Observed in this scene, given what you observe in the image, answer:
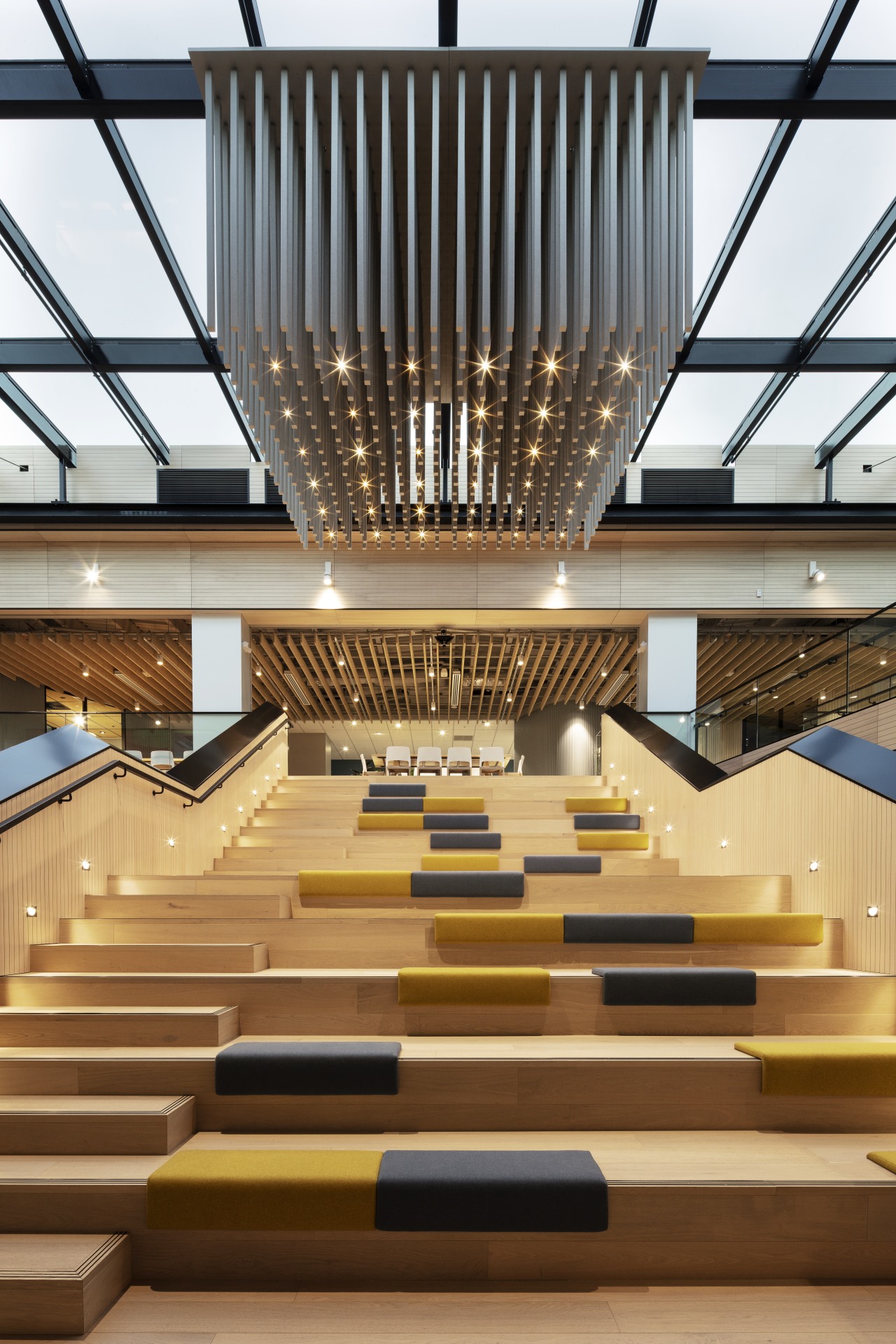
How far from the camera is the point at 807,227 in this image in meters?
6.68

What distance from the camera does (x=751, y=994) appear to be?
316 centimetres

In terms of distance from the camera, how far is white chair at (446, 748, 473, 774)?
13.2m

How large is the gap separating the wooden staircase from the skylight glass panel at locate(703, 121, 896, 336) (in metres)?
5.58

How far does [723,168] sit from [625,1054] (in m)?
6.20

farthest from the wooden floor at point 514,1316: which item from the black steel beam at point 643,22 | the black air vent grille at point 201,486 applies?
the black air vent grille at point 201,486

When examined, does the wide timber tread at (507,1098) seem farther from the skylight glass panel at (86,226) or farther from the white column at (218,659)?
the white column at (218,659)

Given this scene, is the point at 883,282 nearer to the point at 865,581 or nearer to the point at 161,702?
the point at 865,581

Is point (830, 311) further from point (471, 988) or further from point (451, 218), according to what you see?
point (471, 988)

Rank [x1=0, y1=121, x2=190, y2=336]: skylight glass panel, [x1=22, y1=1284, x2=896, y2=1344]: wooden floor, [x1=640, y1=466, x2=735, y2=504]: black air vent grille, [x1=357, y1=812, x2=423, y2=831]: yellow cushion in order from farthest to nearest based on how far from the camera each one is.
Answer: [x1=640, y1=466, x2=735, y2=504]: black air vent grille
[x1=357, y1=812, x2=423, y2=831]: yellow cushion
[x1=0, y1=121, x2=190, y2=336]: skylight glass panel
[x1=22, y1=1284, x2=896, y2=1344]: wooden floor

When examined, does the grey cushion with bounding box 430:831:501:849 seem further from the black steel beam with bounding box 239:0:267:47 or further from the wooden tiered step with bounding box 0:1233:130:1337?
the black steel beam with bounding box 239:0:267:47

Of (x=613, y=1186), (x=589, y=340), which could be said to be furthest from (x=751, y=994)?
(x=589, y=340)

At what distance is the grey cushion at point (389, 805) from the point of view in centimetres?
674

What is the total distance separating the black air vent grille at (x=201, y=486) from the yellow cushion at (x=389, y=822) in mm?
5576

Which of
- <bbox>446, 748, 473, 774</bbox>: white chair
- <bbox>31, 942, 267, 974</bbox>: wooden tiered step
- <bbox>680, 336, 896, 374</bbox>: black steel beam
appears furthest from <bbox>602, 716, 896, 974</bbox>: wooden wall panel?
<bbox>446, 748, 473, 774</bbox>: white chair
